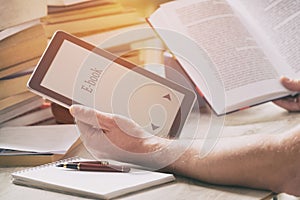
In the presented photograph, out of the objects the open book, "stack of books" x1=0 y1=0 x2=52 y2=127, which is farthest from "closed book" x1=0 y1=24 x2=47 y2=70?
the open book

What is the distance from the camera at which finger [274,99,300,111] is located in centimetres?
137

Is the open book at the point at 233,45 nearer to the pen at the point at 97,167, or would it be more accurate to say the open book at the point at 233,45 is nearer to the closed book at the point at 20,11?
the closed book at the point at 20,11

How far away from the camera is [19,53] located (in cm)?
133

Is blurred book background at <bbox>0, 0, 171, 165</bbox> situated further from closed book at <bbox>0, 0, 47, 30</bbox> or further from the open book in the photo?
the open book

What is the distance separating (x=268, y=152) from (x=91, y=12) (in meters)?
0.69

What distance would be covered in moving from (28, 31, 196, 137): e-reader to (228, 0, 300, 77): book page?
35 centimetres

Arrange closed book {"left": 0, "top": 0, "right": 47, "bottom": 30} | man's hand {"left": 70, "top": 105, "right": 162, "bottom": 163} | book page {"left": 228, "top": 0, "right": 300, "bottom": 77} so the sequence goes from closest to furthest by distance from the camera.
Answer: man's hand {"left": 70, "top": 105, "right": 162, "bottom": 163} → closed book {"left": 0, "top": 0, "right": 47, "bottom": 30} → book page {"left": 228, "top": 0, "right": 300, "bottom": 77}

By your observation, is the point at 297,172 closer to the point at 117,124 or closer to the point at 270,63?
the point at 117,124

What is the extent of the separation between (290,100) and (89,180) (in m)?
0.56

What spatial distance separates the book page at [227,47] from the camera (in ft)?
4.44

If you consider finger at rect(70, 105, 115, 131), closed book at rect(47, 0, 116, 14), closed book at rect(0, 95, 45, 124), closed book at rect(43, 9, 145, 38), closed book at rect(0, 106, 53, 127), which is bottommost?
finger at rect(70, 105, 115, 131)

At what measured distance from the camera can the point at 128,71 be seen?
1.20m

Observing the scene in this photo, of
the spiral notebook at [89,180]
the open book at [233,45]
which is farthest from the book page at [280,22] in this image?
the spiral notebook at [89,180]

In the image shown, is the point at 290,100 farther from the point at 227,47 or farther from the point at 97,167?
the point at 97,167
